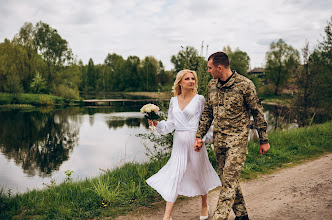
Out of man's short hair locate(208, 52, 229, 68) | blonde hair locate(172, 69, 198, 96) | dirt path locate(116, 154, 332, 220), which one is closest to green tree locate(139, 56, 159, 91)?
dirt path locate(116, 154, 332, 220)

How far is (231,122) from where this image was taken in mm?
3416

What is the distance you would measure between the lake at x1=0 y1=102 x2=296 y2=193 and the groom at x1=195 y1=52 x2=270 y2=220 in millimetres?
3480

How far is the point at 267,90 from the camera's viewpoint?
5516 cm

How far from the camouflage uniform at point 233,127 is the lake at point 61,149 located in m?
3.47

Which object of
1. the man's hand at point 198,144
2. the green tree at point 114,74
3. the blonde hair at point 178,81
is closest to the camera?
the man's hand at point 198,144

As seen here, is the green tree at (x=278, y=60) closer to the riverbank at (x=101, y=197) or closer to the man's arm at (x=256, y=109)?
the riverbank at (x=101, y=197)

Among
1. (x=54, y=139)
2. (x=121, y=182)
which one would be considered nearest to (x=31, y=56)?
(x=54, y=139)

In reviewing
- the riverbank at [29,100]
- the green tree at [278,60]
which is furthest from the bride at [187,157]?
the green tree at [278,60]

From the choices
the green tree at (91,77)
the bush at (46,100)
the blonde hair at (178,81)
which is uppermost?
the green tree at (91,77)

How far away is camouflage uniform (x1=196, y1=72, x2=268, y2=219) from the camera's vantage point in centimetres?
331

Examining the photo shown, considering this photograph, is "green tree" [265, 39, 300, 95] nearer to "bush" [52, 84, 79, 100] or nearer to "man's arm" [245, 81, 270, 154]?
"bush" [52, 84, 79, 100]

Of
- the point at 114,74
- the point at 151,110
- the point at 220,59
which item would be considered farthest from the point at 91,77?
the point at 220,59

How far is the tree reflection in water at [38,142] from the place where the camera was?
1333cm

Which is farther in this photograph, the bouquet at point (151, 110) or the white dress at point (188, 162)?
the bouquet at point (151, 110)
